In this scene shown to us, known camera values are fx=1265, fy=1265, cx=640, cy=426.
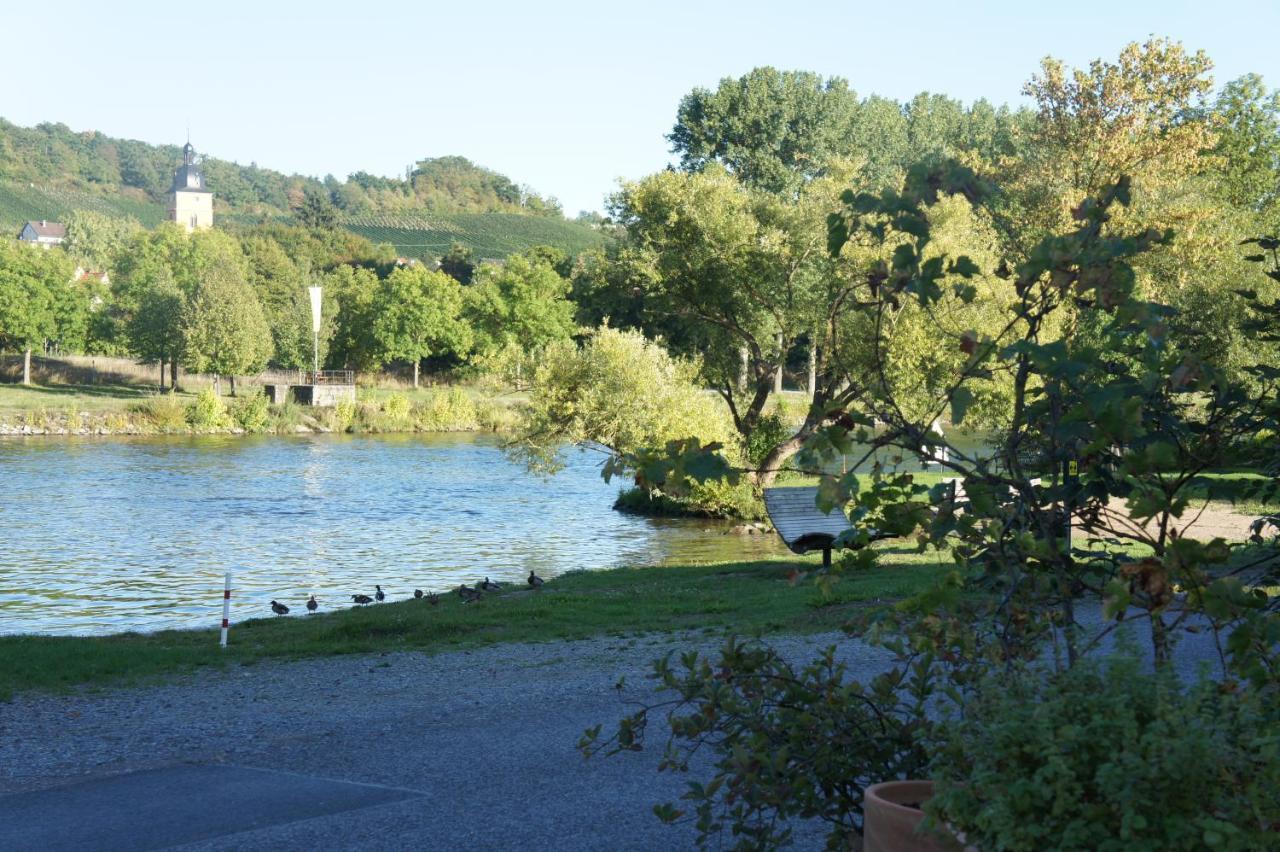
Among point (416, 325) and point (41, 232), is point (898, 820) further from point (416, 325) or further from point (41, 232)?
point (41, 232)

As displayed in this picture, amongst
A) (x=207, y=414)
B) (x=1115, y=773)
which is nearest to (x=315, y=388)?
(x=207, y=414)

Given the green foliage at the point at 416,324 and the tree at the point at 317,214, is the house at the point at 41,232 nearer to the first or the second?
the tree at the point at 317,214

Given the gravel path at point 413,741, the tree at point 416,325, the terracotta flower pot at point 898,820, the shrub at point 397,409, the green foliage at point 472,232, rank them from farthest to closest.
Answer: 1. the green foliage at point 472,232
2. the tree at point 416,325
3. the shrub at point 397,409
4. the gravel path at point 413,741
5. the terracotta flower pot at point 898,820

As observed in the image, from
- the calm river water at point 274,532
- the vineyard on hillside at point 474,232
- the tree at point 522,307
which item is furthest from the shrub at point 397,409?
the vineyard on hillside at point 474,232

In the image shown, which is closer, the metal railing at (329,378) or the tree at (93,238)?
the metal railing at (329,378)

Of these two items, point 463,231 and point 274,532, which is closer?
point 274,532

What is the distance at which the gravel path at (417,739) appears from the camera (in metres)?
6.83

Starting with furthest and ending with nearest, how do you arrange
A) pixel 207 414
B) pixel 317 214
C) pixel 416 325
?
pixel 317 214 → pixel 416 325 → pixel 207 414

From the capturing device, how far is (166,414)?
59594 mm

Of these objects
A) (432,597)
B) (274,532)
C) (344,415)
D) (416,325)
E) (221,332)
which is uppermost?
(416,325)

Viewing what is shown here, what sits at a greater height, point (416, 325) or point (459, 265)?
point (459, 265)

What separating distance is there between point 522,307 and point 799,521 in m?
66.2

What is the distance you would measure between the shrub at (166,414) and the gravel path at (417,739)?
4989cm

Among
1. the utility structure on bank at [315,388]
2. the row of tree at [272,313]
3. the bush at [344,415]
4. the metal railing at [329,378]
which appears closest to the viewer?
the bush at [344,415]
